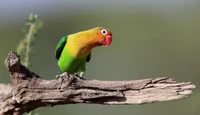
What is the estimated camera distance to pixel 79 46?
276 cm

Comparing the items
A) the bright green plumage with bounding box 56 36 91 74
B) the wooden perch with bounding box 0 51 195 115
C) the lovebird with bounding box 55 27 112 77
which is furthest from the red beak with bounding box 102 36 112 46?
the wooden perch with bounding box 0 51 195 115

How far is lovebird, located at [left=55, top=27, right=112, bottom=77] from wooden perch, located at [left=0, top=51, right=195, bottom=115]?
0.54m

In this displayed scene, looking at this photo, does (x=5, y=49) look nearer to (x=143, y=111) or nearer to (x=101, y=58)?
(x=101, y=58)

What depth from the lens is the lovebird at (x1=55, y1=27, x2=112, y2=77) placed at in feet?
8.87

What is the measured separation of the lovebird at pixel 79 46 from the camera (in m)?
2.70

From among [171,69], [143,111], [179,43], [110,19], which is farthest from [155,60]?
[110,19]

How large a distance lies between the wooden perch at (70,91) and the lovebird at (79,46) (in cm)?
54

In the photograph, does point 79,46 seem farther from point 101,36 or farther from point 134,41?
point 134,41

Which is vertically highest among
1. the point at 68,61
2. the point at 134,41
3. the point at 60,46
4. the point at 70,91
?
the point at 134,41

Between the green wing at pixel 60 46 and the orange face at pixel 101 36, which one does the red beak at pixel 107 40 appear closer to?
the orange face at pixel 101 36

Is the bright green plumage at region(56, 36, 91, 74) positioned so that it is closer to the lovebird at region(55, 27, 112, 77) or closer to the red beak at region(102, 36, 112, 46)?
the lovebird at region(55, 27, 112, 77)

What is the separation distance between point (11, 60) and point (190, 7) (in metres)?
10.7

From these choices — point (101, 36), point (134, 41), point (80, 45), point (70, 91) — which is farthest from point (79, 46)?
point (134, 41)

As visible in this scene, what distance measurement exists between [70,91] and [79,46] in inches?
24.3
